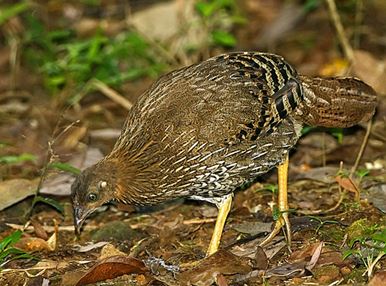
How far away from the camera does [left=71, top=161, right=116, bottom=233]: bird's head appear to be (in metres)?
5.95

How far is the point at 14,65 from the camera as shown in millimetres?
9297

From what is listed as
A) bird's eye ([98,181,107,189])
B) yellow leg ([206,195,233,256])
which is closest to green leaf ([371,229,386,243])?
yellow leg ([206,195,233,256])

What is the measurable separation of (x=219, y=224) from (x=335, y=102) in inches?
45.9

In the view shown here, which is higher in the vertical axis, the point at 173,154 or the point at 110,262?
the point at 173,154

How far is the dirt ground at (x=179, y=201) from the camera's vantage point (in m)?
5.63

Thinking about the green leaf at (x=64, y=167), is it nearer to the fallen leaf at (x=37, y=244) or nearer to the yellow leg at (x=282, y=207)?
the fallen leaf at (x=37, y=244)

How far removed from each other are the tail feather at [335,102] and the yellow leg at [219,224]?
75cm

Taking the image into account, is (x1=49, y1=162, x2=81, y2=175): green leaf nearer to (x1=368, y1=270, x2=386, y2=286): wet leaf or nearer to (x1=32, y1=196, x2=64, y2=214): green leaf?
(x1=32, y1=196, x2=64, y2=214): green leaf

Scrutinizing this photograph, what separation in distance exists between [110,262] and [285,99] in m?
1.51

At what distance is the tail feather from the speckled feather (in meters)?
0.03

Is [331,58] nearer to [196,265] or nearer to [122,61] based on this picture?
[122,61]

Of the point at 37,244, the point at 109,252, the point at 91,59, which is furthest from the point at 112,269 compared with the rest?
the point at 91,59

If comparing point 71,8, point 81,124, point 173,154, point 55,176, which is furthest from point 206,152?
point 71,8

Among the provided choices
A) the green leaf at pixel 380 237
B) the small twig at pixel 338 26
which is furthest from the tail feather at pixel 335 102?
the small twig at pixel 338 26
